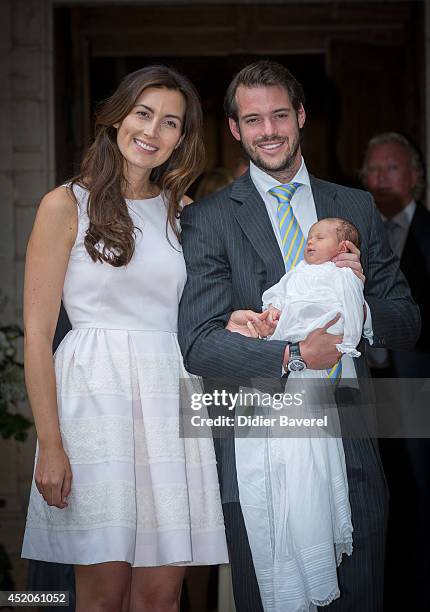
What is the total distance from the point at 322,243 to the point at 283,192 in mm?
318

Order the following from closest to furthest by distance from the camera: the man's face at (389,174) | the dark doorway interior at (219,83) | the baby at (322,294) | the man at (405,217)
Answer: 1. the baby at (322,294)
2. the man at (405,217)
3. the man's face at (389,174)
4. the dark doorway interior at (219,83)

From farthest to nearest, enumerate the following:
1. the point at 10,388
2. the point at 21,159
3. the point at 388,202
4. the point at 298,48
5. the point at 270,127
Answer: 1. the point at 298,48
2. the point at 21,159
3. the point at 388,202
4. the point at 10,388
5. the point at 270,127

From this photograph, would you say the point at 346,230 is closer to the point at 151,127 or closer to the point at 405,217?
the point at 151,127

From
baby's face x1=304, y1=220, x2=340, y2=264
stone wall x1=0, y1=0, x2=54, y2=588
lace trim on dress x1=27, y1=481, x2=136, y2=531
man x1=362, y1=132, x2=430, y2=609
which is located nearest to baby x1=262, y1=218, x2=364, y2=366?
baby's face x1=304, y1=220, x2=340, y2=264

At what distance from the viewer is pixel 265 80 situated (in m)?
2.56

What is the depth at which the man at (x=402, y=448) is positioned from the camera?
3.97 metres

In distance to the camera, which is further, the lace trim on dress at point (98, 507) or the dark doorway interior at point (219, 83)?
the dark doorway interior at point (219, 83)

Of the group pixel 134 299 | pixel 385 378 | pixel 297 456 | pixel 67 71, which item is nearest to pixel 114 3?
pixel 67 71

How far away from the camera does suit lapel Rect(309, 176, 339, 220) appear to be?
2.56 metres

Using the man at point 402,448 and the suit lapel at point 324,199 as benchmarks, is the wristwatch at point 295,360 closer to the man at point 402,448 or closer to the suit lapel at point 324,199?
the suit lapel at point 324,199

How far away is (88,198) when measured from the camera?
2506 mm

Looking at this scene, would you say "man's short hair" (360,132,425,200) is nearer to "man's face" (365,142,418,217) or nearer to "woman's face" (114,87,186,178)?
"man's face" (365,142,418,217)

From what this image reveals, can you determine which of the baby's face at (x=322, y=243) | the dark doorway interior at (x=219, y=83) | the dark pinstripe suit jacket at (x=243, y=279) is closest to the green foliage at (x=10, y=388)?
the dark pinstripe suit jacket at (x=243, y=279)

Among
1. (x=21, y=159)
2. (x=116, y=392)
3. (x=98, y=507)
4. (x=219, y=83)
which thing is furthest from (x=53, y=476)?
(x=219, y=83)
